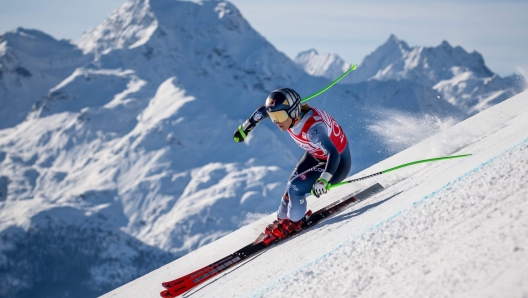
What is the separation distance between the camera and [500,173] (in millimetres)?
5074

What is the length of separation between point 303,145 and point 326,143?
0.91 m

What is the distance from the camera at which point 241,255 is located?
7957 mm

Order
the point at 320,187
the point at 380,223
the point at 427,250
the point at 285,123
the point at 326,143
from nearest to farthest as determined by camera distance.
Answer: the point at 427,250 < the point at 380,223 < the point at 320,187 < the point at 326,143 < the point at 285,123

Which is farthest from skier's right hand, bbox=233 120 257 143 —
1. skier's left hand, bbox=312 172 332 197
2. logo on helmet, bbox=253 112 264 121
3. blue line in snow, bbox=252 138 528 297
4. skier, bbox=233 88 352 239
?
blue line in snow, bbox=252 138 528 297

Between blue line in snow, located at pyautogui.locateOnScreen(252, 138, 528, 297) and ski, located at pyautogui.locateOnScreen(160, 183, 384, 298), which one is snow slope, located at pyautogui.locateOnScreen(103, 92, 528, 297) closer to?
blue line in snow, located at pyautogui.locateOnScreen(252, 138, 528, 297)

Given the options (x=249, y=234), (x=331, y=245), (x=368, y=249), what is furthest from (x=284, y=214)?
(x=368, y=249)

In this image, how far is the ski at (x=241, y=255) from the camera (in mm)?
7293

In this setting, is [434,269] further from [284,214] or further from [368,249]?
[284,214]

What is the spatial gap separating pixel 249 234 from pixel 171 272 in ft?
4.52

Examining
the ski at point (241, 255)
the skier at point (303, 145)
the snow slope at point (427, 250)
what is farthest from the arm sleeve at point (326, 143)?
the ski at point (241, 255)

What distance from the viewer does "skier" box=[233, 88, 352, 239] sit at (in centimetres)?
830

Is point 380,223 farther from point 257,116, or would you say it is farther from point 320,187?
point 257,116

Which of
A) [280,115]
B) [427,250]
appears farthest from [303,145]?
[427,250]

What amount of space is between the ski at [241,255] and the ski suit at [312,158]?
0.33 metres
